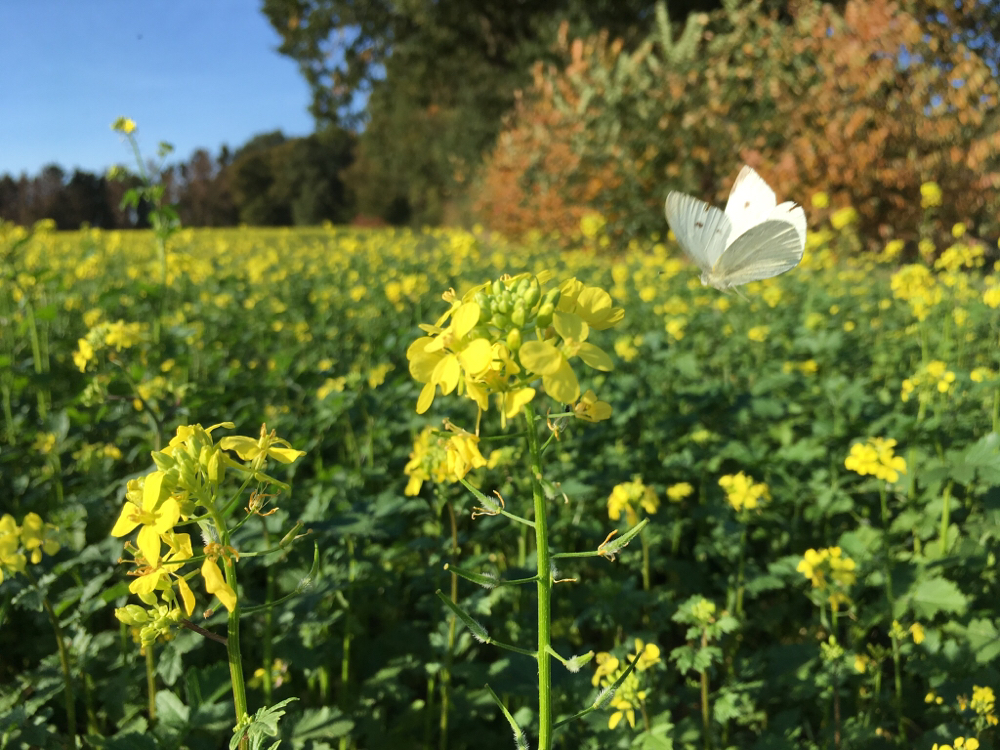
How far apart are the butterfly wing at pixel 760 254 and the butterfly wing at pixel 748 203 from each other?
0.13 feet

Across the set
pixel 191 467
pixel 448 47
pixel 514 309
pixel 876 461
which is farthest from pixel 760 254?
pixel 448 47

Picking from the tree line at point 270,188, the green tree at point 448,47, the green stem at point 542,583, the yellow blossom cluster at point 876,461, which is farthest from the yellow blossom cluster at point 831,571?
the tree line at point 270,188

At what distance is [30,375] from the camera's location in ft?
9.19

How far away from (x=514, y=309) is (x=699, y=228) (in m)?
0.94

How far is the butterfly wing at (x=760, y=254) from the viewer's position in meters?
1.66

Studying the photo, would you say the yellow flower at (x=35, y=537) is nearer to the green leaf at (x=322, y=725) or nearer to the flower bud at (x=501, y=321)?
the green leaf at (x=322, y=725)

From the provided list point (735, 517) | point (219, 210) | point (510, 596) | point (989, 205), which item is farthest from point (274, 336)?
point (219, 210)

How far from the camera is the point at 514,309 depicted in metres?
1.06

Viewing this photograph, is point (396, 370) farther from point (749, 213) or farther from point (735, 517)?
point (749, 213)

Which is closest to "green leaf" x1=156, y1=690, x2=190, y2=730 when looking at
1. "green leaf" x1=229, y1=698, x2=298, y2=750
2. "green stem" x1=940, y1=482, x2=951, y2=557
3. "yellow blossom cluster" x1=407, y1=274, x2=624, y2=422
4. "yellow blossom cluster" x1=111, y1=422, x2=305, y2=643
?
"yellow blossom cluster" x1=111, y1=422, x2=305, y2=643

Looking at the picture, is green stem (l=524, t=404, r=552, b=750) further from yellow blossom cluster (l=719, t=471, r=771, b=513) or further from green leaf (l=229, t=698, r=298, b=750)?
yellow blossom cluster (l=719, t=471, r=771, b=513)

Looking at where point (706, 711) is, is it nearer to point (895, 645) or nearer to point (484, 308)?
point (895, 645)

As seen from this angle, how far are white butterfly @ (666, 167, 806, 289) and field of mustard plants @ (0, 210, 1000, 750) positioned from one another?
114mm

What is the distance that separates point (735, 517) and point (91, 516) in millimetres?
2408
